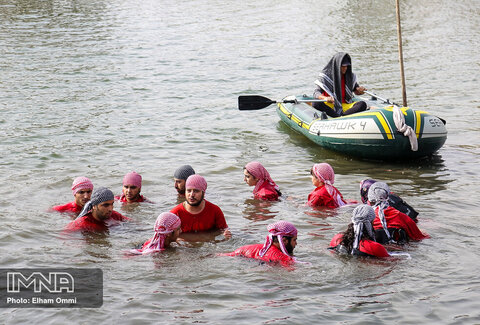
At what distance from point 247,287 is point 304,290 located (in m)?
0.64

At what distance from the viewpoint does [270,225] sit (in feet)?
26.7

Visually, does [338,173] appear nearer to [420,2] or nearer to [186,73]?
[186,73]

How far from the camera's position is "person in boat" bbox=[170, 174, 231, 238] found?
9188mm

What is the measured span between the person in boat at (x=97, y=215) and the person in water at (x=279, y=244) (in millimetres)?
2202

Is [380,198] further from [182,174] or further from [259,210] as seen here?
[182,174]

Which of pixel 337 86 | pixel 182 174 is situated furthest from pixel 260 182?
pixel 337 86

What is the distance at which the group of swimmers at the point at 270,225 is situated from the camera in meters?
8.26

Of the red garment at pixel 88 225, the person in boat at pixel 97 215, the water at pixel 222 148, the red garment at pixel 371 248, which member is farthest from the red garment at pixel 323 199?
the red garment at pixel 88 225

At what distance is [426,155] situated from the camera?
13.3 metres

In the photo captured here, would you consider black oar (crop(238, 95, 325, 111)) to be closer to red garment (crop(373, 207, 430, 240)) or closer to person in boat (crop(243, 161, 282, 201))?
person in boat (crop(243, 161, 282, 201))

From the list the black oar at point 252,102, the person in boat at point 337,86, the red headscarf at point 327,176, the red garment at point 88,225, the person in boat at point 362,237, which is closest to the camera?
the person in boat at point 362,237

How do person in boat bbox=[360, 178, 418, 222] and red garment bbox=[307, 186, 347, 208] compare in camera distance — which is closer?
person in boat bbox=[360, 178, 418, 222]

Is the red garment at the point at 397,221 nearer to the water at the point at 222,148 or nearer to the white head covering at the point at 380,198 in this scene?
the white head covering at the point at 380,198

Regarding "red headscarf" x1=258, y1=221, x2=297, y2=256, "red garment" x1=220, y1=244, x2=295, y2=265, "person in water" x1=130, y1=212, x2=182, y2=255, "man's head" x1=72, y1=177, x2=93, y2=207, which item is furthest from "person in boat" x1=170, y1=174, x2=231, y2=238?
"man's head" x1=72, y1=177, x2=93, y2=207
